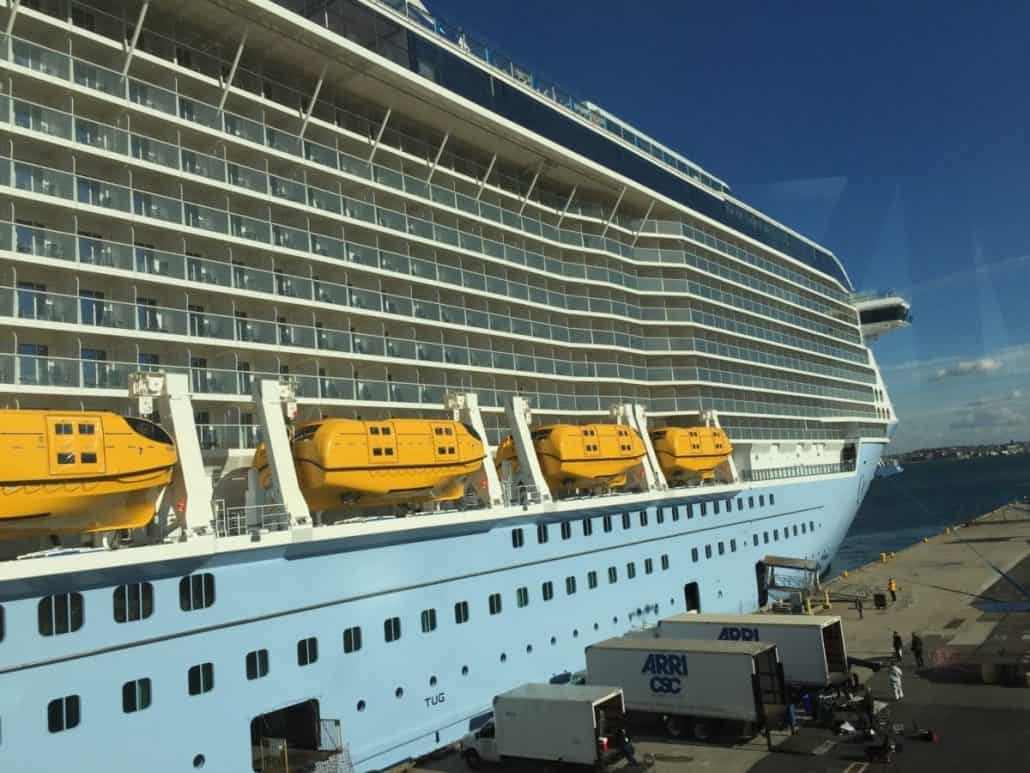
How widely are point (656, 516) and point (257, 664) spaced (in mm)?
14802

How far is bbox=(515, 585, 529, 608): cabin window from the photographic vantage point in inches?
812

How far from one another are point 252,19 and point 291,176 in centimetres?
351

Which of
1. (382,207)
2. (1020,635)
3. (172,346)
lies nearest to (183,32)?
(382,207)

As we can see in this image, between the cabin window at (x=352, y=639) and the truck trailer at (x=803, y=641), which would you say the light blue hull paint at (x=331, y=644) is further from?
the truck trailer at (x=803, y=641)

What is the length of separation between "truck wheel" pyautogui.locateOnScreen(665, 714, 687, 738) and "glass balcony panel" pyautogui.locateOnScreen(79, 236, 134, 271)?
14662mm

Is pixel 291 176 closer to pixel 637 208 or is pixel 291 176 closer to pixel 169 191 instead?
pixel 169 191

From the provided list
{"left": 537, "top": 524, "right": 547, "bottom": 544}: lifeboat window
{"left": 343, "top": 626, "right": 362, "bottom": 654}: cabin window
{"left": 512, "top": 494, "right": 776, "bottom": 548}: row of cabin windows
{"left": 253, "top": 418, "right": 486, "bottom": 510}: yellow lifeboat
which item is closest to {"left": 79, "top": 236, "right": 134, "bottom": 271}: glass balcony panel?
{"left": 253, "top": 418, "right": 486, "bottom": 510}: yellow lifeboat

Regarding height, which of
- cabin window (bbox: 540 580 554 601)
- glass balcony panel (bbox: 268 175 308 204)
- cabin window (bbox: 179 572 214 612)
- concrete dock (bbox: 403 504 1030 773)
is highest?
glass balcony panel (bbox: 268 175 308 204)

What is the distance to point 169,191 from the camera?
1727 cm

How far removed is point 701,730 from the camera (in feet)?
58.9

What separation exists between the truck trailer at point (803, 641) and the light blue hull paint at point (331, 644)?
4.32 metres

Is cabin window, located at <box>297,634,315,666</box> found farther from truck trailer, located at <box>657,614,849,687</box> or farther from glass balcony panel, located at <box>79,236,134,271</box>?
truck trailer, located at <box>657,614,849,687</box>

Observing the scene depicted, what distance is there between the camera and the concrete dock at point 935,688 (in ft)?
51.7

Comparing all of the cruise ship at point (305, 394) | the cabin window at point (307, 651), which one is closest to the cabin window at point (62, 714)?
the cruise ship at point (305, 394)
